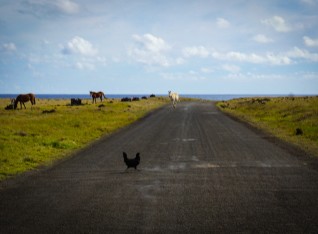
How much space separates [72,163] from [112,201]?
631 cm

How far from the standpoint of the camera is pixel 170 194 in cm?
1049

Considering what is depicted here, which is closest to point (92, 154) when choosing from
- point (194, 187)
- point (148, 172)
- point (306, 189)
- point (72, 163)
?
point (72, 163)

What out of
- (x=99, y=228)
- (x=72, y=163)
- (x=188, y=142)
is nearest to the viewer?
(x=99, y=228)

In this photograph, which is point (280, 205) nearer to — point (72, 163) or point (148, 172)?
point (148, 172)

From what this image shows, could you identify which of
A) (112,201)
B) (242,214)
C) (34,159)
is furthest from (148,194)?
(34,159)

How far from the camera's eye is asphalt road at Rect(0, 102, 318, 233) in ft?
26.3

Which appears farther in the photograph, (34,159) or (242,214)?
(34,159)

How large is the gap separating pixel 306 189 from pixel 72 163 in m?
8.80

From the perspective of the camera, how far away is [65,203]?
31.8 ft

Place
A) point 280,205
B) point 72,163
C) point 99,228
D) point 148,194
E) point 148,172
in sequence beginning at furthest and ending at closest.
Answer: point 72,163
point 148,172
point 148,194
point 280,205
point 99,228

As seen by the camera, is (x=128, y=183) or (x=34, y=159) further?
(x=34, y=159)

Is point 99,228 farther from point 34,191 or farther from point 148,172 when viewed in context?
point 148,172

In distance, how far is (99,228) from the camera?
780cm

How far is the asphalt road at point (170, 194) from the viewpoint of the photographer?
26.3 feet
